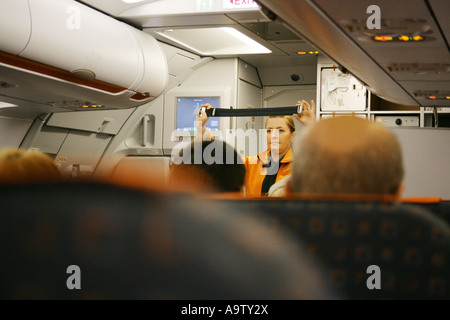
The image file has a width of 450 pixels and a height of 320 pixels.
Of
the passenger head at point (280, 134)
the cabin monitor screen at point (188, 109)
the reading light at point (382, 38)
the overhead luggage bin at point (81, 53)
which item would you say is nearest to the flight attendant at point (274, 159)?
the passenger head at point (280, 134)

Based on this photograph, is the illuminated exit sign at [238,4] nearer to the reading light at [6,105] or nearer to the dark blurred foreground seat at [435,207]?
the reading light at [6,105]

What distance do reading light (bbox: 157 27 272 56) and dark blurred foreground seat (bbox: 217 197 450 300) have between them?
4766 mm

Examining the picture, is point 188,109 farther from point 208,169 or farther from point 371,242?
point 371,242

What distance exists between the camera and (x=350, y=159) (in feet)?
2.33

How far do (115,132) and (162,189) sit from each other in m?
5.52

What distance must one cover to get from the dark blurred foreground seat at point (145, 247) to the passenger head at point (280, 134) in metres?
2.97

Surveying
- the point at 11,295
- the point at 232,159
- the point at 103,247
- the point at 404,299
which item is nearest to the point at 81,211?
the point at 103,247

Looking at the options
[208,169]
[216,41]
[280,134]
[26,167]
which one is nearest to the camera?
[26,167]

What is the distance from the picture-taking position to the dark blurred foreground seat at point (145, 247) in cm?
71

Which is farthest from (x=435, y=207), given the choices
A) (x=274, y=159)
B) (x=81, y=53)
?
(x=81, y=53)

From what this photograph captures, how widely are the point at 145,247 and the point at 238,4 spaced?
12.5ft

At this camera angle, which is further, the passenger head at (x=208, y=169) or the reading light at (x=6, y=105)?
the reading light at (x=6, y=105)

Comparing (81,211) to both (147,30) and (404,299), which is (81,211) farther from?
(147,30)

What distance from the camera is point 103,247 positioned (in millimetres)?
735
